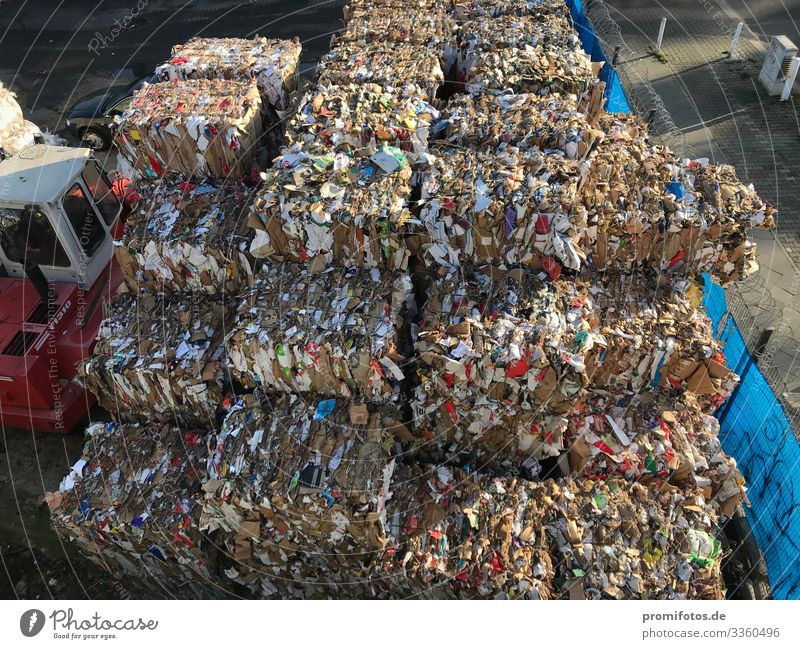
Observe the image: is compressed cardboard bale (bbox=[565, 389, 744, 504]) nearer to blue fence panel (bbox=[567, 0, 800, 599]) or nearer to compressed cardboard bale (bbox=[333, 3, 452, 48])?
blue fence panel (bbox=[567, 0, 800, 599])

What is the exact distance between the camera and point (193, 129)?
652cm

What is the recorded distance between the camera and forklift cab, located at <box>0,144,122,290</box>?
24.6 feet

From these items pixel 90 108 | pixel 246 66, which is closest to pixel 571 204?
pixel 246 66

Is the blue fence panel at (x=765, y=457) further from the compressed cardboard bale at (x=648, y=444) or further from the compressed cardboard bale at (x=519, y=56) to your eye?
the compressed cardboard bale at (x=519, y=56)

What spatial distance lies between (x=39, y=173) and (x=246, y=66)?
299 centimetres

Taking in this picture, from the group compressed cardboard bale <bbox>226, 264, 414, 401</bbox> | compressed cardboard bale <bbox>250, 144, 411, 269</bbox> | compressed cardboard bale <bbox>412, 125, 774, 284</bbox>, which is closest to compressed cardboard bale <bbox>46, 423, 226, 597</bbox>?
compressed cardboard bale <bbox>226, 264, 414, 401</bbox>

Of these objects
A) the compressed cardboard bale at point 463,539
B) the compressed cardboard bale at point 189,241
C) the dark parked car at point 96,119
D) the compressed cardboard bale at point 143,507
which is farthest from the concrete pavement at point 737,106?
the dark parked car at point 96,119

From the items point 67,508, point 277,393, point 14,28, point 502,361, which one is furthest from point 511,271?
point 14,28

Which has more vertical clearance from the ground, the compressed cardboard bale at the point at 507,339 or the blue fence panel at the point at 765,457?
the compressed cardboard bale at the point at 507,339

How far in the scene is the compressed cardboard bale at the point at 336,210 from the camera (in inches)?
217

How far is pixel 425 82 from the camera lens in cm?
689

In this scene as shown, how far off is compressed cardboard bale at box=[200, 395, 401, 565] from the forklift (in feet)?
11.6

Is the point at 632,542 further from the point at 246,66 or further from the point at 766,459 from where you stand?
the point at 246,66

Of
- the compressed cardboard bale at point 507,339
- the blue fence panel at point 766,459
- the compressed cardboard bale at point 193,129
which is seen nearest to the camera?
the compressed cardboard bale at point 507,339
